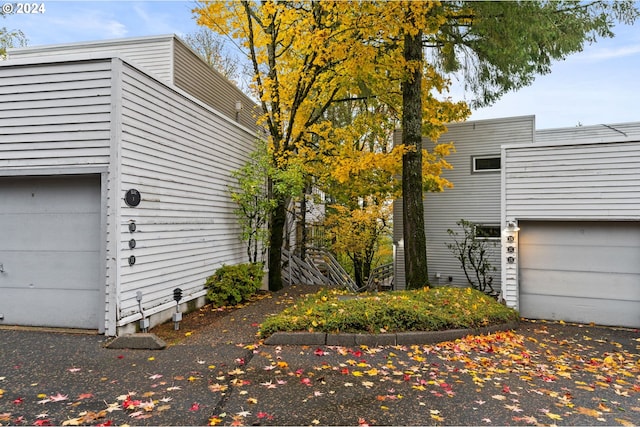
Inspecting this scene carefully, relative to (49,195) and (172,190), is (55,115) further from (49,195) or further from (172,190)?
(172,190)

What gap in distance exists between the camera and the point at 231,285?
309 inches

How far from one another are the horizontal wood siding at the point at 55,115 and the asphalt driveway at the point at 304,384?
243 centimetres

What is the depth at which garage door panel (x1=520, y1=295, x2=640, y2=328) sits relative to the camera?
7.50m

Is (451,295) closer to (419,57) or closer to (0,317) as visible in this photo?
(419,57)

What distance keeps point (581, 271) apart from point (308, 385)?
270 inches

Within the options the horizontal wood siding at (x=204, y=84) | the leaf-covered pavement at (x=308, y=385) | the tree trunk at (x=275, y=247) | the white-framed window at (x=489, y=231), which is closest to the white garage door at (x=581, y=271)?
the leaf-covered pavement at (x=308, y=385)

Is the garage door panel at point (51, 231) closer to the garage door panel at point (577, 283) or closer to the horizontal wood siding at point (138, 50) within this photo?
the horizontal wood siding at point (138, 50)

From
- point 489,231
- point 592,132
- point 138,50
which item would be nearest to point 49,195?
point 138,50

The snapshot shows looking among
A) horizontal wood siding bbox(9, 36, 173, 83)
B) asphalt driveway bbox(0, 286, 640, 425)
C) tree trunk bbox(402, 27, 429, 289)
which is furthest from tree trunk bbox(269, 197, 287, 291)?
asphalt driveway bbox(0, 286, 640, 425)

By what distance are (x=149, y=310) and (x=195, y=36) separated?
18.7 metres

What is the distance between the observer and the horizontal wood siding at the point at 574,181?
7.34 m

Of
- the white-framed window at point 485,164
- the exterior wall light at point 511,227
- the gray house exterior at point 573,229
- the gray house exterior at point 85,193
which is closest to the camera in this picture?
the gray house exterior at point 85,193

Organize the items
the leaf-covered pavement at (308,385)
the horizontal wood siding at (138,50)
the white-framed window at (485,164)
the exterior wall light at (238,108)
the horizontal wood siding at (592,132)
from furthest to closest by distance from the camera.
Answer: the exterior wall light at (238,108) → the horizontal wood siding at (592,132) → the white-framed window at (485,164) → the horizontal wood siding at (138,50) → the leaf-covered pavement at (308,385)

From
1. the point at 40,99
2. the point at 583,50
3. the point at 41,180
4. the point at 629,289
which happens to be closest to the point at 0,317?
the point at 41,180
